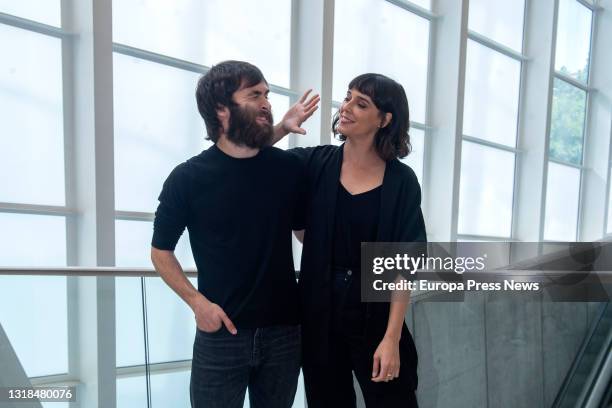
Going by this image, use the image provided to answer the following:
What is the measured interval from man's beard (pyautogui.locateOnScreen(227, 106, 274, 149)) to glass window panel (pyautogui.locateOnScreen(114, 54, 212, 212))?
4.12 m

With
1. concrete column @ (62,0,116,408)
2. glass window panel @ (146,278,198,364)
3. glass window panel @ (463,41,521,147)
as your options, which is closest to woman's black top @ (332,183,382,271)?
glass window panel @ (146,278,198,364)

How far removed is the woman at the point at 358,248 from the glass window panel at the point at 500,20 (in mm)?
8855

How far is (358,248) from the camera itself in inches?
65.7

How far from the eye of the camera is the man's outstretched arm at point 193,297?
1594 mm

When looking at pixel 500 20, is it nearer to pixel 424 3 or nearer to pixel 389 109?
pixel 424 3

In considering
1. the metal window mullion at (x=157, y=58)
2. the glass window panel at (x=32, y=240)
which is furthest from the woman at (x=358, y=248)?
the metal window mullion at (x=157, y=58)

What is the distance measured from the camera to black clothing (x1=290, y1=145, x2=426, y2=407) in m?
1.65

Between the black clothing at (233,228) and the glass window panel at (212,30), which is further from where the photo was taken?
the glass window panel at (212,30)

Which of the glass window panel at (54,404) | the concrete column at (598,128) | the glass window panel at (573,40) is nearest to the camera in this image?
the glass window panel at (54,404)

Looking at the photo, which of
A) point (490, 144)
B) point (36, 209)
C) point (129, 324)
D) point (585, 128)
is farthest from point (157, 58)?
point (585, 128)

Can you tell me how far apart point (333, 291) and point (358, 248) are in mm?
157

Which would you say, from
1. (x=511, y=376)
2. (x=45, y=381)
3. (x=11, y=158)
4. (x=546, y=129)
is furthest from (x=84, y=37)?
(x=546, y=129)

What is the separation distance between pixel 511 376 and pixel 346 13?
603 cm

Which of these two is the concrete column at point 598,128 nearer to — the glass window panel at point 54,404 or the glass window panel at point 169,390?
the glass window panel at point 169,390
